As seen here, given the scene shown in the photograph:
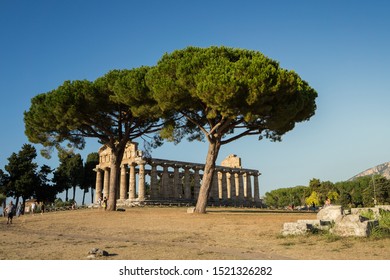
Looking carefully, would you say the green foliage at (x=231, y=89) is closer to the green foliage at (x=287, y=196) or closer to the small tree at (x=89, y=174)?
the small tree at (x=89, y=174)

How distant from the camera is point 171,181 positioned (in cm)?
6012

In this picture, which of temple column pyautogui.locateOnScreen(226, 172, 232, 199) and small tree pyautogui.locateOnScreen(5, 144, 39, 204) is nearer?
small tree pyautogui.locateOnScreen(5, 144, 39, 204)

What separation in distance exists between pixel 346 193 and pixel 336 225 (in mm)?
70496

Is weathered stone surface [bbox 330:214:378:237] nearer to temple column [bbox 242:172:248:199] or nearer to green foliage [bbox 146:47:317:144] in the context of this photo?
green foliage [bbox 146:47:317:144]

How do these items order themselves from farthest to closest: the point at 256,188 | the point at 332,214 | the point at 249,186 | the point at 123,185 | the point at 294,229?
the point at 256,188 → the point at 249,186 → the point at 123,185 → the point at 332,214 → the point at 294,229

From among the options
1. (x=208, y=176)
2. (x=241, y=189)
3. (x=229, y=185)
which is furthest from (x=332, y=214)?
(x=241, y=189)

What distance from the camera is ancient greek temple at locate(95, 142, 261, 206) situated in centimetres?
5016

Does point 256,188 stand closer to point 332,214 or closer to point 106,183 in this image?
point 106,183

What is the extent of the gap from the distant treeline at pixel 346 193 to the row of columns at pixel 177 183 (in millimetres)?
10501

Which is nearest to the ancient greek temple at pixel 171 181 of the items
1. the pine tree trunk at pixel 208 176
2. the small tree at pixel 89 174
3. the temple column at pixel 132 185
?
the temple column at pixel 132 185

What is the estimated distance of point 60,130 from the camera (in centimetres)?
3009

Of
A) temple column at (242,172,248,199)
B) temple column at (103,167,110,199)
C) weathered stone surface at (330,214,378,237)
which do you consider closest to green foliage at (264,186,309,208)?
temple column at (242,172,248,199)

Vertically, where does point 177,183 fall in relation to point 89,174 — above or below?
below
